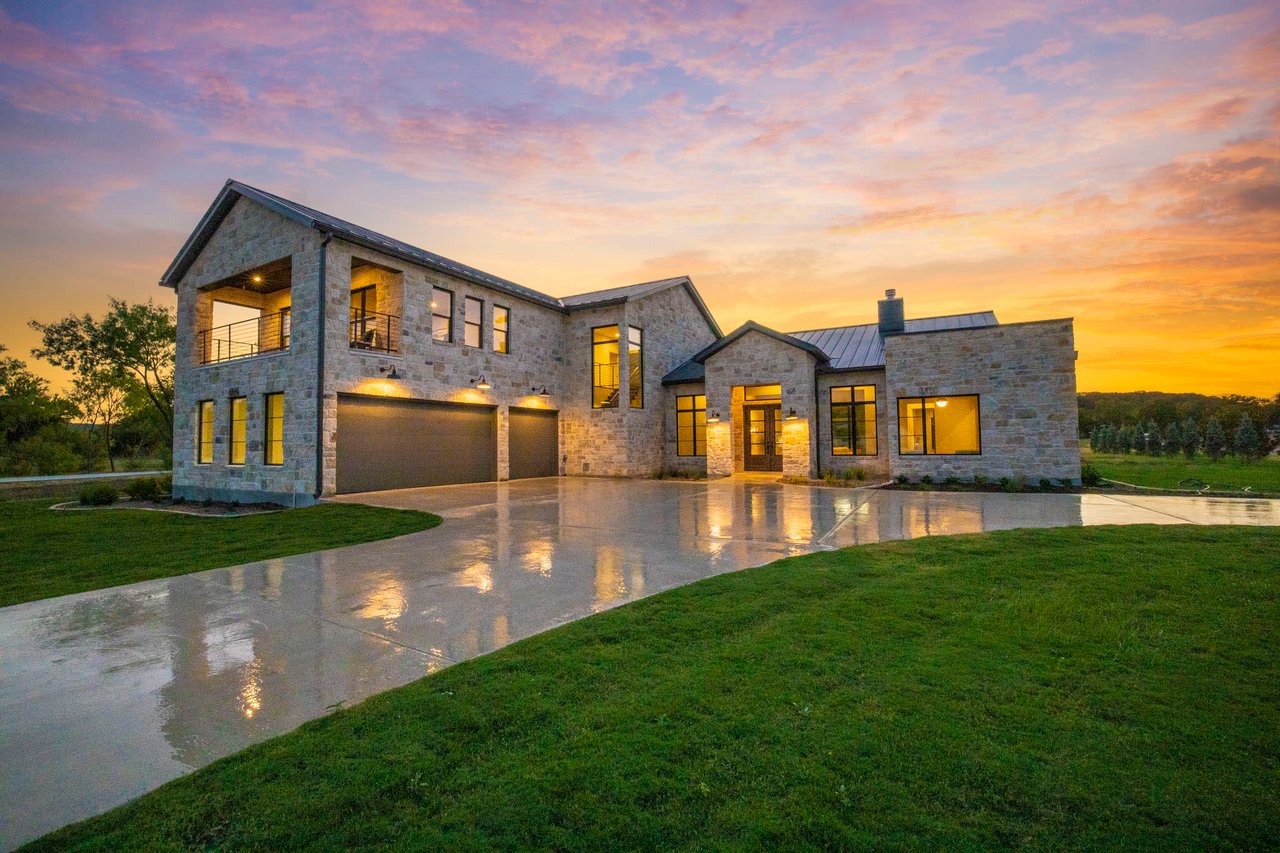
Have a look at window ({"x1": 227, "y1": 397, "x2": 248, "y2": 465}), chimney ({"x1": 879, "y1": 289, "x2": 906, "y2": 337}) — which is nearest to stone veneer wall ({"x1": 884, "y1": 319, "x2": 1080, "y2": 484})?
chimney ({"x1": 879, "y1": 289, "x2": 906, "y2": 337})

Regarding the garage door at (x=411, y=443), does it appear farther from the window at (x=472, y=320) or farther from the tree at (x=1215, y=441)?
the tree at (x=1215, y=441)

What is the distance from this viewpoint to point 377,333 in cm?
1463

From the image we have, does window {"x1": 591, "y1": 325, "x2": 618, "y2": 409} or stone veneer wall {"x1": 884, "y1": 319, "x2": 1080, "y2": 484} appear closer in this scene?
stone veneer wall {"x1": 884, "y1": 319, "x2": 1080, "y2": 484}

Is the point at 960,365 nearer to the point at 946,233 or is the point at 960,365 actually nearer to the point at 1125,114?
the point at 946,233

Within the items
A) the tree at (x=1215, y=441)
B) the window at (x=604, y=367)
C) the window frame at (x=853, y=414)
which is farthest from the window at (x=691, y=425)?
the tree at (x=1215, y=441)

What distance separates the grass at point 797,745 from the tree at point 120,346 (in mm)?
30439

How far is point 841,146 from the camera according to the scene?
13.2 m

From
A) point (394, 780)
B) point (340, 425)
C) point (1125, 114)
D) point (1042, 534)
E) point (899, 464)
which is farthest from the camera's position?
point (899, 464)

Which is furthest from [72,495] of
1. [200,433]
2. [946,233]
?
[946,233]

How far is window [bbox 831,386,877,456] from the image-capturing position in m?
16.8

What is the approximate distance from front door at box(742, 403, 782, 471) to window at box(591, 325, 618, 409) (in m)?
5.42

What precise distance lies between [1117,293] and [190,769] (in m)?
23.7

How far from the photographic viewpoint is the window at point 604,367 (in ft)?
63.4

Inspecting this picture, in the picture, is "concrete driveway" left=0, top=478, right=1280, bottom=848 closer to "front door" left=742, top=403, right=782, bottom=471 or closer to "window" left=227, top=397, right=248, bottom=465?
"window" left=227, top=397, right=248, bottom=465
